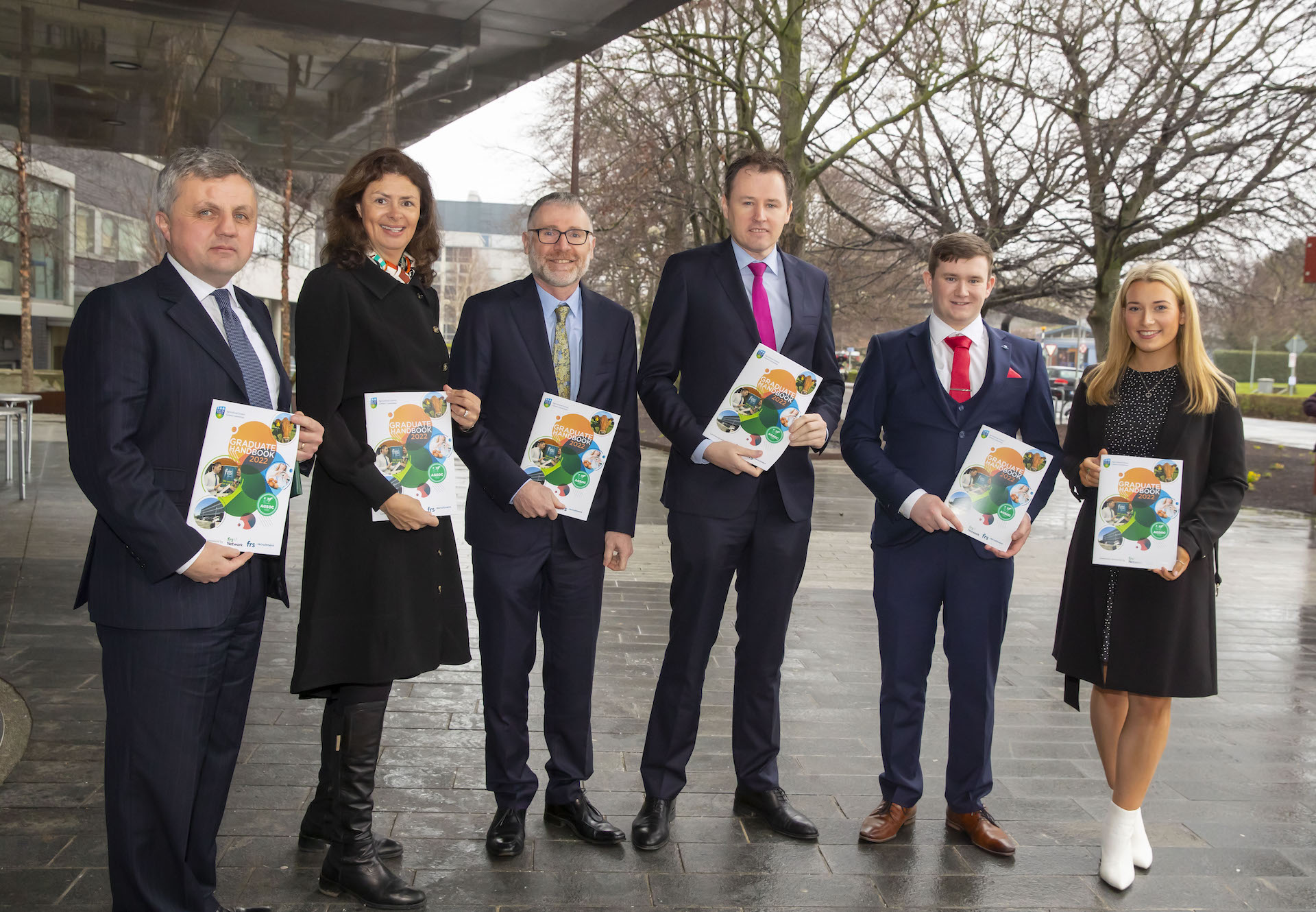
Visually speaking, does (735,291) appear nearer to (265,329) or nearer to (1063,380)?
(265,329)

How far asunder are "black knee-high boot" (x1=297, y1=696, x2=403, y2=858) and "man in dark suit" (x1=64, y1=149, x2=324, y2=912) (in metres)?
0.49

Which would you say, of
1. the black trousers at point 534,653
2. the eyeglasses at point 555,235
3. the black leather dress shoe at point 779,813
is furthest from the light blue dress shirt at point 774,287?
the black leather dress shoe at point 779,813

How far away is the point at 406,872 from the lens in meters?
3.55

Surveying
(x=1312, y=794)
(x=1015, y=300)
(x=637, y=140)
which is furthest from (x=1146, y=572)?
(x=637, y=140)

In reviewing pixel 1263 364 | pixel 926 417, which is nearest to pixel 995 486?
pixel 926 417

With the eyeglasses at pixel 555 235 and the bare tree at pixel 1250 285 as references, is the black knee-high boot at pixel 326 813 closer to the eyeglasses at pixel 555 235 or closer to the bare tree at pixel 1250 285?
the eyeglasses at pixel 555 235

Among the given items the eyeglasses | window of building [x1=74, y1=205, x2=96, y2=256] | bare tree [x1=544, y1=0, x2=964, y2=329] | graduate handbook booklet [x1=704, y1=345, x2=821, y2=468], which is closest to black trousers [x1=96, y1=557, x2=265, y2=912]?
the eyeglasses

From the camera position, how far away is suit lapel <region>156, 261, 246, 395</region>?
283cm

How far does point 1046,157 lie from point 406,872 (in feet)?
53.1

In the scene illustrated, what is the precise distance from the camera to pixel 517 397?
3.83 m

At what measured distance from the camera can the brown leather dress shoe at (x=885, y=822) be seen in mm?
3863

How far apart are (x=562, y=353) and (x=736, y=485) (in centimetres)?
78

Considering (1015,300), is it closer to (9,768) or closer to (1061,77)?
(1061,77)

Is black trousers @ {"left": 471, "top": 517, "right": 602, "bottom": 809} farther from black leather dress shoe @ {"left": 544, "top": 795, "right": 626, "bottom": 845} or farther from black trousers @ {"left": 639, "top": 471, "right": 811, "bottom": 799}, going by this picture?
black trousers @ {"left": 639, "top": 471, "right": 811, "bottom": 799}
